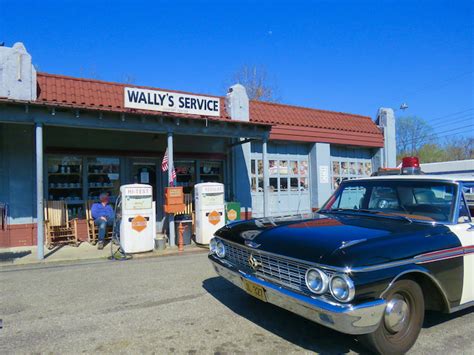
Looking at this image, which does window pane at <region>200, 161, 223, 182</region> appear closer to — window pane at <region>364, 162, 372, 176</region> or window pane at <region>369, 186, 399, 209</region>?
window pane at <region>364, 162, 372, 176</region>

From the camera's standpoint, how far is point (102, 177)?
36.7 ft

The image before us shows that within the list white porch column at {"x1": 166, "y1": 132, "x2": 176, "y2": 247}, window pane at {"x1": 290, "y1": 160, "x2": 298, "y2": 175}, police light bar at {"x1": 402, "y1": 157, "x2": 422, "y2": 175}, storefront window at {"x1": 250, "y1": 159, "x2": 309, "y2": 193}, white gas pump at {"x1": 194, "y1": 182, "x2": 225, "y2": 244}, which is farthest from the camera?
window pane at {"x1": 290, "y1": 160, "x2": 298, "y2": 175}

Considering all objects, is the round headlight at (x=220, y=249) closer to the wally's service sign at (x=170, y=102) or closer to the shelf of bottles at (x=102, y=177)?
the wally's service sign at (x=170, y=102)

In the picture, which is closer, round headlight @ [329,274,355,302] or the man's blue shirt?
round headlight @ [329,274,355,302]

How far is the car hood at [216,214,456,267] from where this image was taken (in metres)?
3.11

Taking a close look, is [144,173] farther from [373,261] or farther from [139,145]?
[373,261]

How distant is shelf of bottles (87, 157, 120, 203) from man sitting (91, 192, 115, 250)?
0.95 m

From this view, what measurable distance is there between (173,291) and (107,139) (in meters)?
7.00

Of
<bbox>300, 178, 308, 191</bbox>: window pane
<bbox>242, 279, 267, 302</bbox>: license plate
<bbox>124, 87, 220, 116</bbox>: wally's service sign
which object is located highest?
<bbox>124, 87, 220, 116</bbox>: wally's service sign

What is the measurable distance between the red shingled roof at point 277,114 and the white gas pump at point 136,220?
197cm

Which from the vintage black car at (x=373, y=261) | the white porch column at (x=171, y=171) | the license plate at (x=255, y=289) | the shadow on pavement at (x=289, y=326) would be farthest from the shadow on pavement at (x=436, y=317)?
the white porch column at (x=171, y=171)

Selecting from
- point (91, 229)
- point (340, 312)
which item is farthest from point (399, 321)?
point (91, 229)

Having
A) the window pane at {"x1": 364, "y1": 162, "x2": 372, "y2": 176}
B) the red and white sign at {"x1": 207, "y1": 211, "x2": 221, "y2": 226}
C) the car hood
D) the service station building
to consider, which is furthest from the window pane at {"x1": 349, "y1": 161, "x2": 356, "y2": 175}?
the car hood

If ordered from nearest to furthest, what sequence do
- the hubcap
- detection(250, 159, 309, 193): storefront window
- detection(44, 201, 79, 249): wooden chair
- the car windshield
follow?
the hubcap, the car windshield, detection(44, 201, 79, 249): wooden chair, detection(250, 159, 309, 193): storefront window
